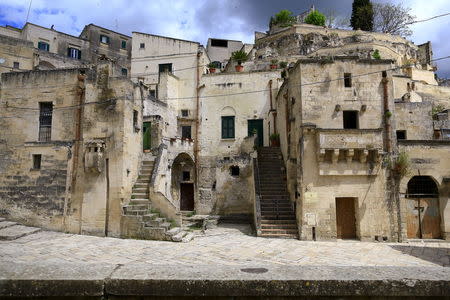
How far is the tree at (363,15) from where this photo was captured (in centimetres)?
4175

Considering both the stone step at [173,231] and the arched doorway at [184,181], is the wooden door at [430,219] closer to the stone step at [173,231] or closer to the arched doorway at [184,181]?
the stone step at [173,231]

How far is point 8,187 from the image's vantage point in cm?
1522

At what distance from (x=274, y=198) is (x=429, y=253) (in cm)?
728

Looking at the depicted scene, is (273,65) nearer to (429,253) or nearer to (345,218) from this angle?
(345,218)

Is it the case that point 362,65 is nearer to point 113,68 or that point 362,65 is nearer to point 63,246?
point 113,68

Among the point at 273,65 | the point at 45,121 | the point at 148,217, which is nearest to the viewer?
the point at 148,217

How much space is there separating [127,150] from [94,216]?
3392mm

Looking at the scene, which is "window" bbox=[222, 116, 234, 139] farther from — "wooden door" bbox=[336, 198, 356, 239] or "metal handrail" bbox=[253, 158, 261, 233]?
"wooden door" bbox=[336, 198, 356, 239]

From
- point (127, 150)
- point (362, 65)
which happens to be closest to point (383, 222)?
point (362, 65)

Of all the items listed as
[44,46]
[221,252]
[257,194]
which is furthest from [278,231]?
[44,46]

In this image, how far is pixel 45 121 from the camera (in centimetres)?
1576

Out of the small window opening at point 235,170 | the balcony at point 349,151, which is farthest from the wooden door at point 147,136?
the balcony at point 349,151

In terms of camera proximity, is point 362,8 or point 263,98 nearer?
point 263,98

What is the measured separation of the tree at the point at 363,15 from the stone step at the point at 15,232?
44210mm
